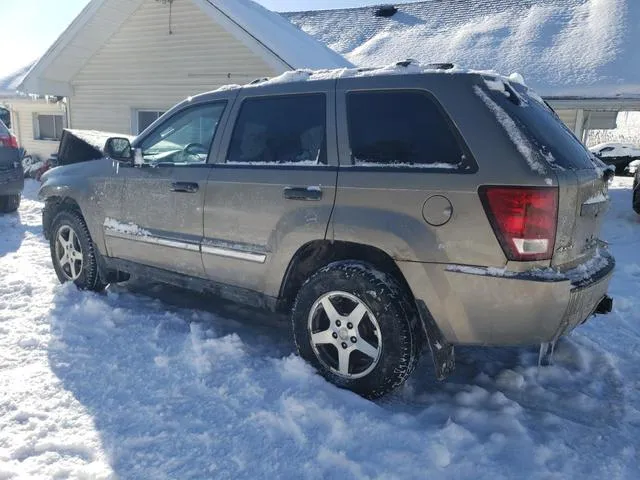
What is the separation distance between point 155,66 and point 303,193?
10836 mm

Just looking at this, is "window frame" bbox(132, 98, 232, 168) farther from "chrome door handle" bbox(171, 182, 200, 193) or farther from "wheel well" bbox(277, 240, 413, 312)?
"wheel well" bbox(277, 240, 413, 312)

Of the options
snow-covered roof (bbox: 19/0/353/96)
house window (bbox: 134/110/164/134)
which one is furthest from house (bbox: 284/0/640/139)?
house window (bbox: 134/110/164/134)

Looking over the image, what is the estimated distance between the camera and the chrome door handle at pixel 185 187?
3.79 metres

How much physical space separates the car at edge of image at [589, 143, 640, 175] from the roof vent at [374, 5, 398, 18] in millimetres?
12745

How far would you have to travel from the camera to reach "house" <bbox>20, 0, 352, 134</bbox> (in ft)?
34.8

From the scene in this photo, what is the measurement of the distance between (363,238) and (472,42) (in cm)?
1364

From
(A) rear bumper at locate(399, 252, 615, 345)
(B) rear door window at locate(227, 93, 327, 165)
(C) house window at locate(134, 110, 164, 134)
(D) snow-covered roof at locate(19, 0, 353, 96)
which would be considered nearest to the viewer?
(A) rear bumper at locate(399, 252, 615, 345)

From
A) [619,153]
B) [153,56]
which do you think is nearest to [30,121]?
[153,56]

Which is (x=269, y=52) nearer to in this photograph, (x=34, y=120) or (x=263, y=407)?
(x=263, y=407)

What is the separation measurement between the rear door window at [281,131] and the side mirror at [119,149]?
1.05m

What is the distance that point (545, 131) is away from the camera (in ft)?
9.64

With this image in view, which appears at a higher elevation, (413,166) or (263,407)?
(413,166)

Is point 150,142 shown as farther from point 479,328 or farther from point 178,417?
point 479,328

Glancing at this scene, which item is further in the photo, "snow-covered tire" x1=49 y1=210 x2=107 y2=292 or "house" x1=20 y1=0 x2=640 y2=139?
"house" x1=20 y1=0 x2=640 y2=139
